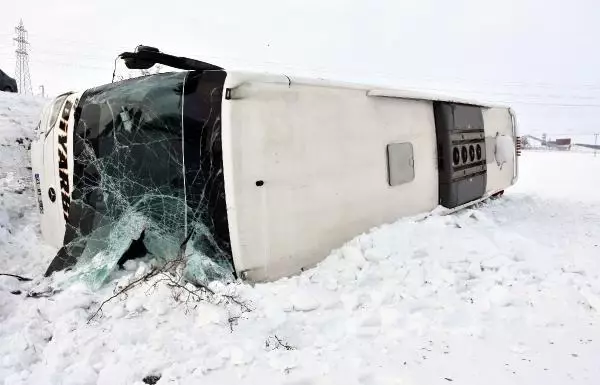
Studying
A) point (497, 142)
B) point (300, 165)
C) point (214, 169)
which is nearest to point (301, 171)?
point (300, 165)

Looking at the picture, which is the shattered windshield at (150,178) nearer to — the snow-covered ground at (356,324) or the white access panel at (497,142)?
the snow-covered ground at (356,324)

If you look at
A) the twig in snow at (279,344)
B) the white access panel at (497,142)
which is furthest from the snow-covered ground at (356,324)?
the white access panel at (497,142)

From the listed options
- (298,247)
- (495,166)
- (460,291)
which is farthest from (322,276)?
(495,166)

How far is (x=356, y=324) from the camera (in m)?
2.94

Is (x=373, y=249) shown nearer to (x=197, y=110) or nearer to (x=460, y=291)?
(x=460, y=291)

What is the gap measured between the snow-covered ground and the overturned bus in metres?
0.30

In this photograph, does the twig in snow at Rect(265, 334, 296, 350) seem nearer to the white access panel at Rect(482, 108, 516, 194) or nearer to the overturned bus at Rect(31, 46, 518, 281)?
the overturned bus at Rect(31, 46, 518, 281)

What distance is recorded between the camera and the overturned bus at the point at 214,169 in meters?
3.51

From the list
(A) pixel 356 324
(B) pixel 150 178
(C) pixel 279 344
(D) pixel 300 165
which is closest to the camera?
(C) pixel 279 344

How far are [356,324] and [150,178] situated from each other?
1.98 metres

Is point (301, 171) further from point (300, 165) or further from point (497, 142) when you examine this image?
point (497, 142)

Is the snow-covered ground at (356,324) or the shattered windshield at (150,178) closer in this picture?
the snow-covered ground at (356,324)

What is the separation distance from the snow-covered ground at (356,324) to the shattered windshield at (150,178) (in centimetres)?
31

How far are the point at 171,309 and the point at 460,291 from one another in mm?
2076
